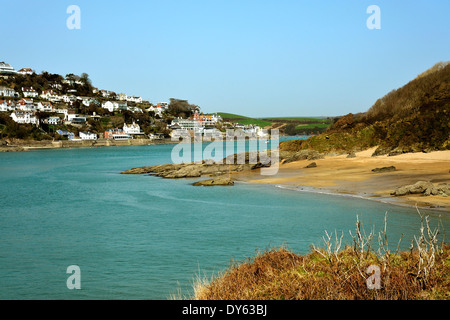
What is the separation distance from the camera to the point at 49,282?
1490cm

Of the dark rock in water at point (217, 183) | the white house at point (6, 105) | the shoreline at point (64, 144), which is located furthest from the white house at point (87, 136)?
the dark rock in water at point (217, 183)

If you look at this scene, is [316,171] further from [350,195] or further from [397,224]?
[397,224]

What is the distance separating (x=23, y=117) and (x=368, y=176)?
14520 cm

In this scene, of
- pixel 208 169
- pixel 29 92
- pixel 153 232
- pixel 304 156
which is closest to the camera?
pixel 153 232

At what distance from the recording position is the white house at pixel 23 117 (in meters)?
149

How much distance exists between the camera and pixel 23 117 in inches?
5910

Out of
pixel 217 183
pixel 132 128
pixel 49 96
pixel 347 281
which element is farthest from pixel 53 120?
pixel 347 281

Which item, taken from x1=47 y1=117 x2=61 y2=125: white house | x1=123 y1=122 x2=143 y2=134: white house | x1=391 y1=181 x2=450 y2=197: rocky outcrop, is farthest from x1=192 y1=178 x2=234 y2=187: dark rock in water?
x1=123 y1=122 x2=143 y2=134: white house

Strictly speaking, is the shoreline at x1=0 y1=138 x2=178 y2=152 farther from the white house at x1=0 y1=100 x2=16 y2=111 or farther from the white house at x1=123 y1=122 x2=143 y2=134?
the white house at x1=0 y1=100 x2=16 y2=111

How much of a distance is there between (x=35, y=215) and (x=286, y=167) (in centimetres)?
3228

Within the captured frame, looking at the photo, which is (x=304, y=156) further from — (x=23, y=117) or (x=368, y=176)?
(x=23, y=117)

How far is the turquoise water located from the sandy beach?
235 cm
